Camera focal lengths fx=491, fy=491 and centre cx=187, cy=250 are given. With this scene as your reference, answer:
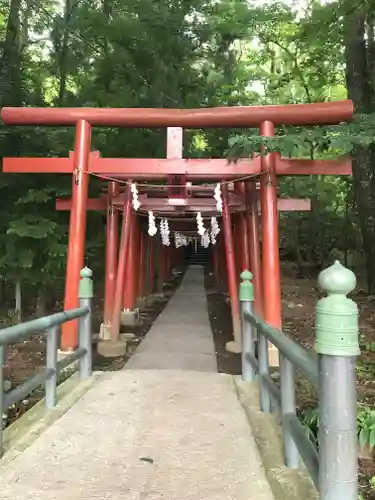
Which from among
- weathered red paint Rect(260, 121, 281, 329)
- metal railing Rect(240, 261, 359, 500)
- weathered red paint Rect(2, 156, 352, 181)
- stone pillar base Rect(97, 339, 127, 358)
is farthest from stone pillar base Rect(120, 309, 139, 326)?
metal railing Rect(240, 261, 359, 500)

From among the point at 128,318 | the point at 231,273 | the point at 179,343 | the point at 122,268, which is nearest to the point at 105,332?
the point at 122,268

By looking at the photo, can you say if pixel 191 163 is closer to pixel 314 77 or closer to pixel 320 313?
pixel 320 313

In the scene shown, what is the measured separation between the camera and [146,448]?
3.28 m

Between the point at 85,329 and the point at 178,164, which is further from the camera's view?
the point at 178,164

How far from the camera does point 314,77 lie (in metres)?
15.2

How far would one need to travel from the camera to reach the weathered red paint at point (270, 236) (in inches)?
271

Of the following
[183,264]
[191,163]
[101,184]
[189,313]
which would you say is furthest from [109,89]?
[183,264]

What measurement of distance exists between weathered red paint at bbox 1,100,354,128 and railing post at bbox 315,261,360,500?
5288 millimetres

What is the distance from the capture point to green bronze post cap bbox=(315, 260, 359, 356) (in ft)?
6.32

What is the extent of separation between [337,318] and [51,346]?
2.79 m

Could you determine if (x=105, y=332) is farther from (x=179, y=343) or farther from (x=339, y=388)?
(x=339, y=388)

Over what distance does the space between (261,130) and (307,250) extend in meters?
14.1

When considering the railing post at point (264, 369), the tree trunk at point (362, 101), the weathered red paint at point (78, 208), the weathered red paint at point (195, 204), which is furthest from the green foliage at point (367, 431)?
the tree trunk at point (362, 101)

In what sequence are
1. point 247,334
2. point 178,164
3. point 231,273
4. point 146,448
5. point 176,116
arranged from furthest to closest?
point 231,273 < point 178,164 < point 176,116 < point 247,334 < point 146,448
